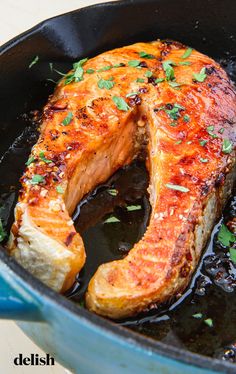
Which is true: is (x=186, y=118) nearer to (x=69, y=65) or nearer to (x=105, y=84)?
(x=105, y=84)

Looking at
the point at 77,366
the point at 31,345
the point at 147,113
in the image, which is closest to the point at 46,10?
the point at 147,113

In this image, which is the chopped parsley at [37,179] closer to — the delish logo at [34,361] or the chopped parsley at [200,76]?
the delish logo at [34,361]

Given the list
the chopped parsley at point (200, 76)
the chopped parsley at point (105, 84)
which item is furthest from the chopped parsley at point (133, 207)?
the chopped parsley at point (200, 76)

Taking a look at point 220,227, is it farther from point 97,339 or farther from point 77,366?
point 97,339

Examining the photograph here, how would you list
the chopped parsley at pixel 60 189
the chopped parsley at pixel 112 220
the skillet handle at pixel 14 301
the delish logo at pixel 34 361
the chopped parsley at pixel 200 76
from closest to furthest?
the skillet handle at pixel 14 301 → the chopped parsley at pixel 60 189 → the delish logo at pixel 34 361 → the chopped parsley at pixel 112 220 → the chopped parsley at pixel 200 76

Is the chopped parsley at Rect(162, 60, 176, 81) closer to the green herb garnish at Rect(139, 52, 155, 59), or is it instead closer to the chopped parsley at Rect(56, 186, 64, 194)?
the green herb garnish at Rect(139, 52, 155, 59)

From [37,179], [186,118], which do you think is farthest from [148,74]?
[37,179]
